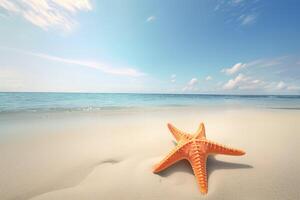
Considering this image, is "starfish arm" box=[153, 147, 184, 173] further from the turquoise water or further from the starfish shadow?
the turquoise water

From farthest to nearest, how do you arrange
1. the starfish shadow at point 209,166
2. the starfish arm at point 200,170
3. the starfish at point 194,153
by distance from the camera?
the starfish shadow at point 209,166, the starfish at point 194,153, the starfish arm at point 200,170

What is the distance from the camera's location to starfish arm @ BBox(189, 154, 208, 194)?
5.38ft

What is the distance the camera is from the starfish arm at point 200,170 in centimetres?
164

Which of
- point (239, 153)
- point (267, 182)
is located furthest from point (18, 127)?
point (267, 182)

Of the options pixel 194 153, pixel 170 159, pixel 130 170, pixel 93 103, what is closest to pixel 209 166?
pixel 194 153

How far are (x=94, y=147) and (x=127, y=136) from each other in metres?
0.91

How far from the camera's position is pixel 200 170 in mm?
1715

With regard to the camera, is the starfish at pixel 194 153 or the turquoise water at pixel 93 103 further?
the turquoise water at pixel 93 103

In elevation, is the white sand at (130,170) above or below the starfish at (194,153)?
below

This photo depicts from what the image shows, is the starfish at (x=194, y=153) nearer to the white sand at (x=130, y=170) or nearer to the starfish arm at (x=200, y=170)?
the starfish arm at (x=200, y=170)

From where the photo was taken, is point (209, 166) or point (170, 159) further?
point (209, 166)

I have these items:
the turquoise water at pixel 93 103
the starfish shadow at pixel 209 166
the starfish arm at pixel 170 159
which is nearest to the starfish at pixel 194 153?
the starfish arm at pixel 170 159

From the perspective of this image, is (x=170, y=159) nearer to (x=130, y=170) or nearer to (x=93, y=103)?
(x=130, y=170)

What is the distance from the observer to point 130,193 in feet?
5.65
